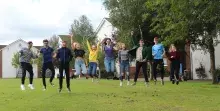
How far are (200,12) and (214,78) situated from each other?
8504mm

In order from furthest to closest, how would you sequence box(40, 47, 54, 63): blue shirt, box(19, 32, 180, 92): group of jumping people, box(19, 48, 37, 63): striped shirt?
box(40, 47, 54, 63): blue shirt, box(19, 48, 37, 63): striped shirt, box(19, 32, 180, 92): group of jumping people

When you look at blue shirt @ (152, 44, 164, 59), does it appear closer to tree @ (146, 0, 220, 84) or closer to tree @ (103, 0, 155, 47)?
tree @ (146, 0, 220, 84)

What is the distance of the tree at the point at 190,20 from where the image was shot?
837 inches

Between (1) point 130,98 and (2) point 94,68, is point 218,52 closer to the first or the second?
(2) point 94,68

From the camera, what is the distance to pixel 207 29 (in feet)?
89.6

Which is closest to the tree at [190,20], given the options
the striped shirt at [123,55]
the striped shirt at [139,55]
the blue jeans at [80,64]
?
the striped shirt at [139,55]

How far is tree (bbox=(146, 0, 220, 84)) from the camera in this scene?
837 inches

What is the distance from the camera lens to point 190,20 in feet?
82.6

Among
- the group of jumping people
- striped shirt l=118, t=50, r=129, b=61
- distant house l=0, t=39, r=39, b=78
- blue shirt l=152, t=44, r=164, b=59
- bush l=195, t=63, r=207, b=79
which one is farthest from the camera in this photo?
distant house l=0, t=39, r=39, b=78

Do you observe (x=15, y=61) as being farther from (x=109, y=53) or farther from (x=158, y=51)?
(x=158, y=51)

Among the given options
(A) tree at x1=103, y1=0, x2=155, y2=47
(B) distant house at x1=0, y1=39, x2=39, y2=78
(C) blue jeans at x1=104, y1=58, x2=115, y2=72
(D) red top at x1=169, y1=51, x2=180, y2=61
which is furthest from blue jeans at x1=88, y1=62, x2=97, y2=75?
(B) distant house at x1=0, y1=39, x2=39, y2=78

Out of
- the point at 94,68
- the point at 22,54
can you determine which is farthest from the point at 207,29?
the point at 22,54

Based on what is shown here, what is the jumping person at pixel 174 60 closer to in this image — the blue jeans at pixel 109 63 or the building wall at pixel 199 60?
the blue jeans at pixel 109 63

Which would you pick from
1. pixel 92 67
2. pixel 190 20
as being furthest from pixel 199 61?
pixel 92 67
